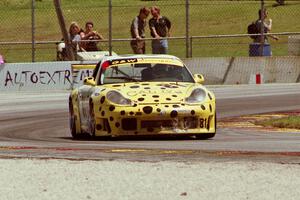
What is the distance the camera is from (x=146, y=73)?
16516 millimetres

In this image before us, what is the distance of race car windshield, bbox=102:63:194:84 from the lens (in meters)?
16.4

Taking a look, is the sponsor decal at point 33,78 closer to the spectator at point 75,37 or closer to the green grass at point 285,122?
the spectator at point 75,37

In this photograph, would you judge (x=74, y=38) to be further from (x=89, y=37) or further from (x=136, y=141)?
(x=136, y=141)

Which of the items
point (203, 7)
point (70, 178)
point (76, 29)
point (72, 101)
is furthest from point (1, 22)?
point (70, 178)

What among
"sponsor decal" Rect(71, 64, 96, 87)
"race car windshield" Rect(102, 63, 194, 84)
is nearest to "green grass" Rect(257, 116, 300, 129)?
"race car windshield" Rect(102, 63, 194, 84)

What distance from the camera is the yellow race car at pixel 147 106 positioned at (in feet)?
50.0

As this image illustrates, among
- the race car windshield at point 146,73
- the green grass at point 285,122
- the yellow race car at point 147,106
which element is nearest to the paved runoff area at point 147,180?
the yellow race car at point 147,106

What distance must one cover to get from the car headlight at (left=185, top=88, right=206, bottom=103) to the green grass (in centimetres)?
283

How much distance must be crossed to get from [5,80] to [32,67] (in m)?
0.74

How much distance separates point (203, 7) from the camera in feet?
144

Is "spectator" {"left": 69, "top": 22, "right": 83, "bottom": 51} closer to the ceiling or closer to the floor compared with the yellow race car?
closer to the floor

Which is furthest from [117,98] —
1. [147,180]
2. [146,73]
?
[147,180]

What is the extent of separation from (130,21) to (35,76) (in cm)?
1478

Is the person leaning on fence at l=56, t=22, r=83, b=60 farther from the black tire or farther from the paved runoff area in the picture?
the paved runoff area
